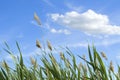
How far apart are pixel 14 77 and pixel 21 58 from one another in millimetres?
251

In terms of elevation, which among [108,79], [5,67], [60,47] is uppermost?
[60,47]

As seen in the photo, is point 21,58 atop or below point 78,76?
atop

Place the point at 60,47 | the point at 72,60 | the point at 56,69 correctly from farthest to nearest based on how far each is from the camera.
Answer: the point at 60,47
the point at 72,60
the point at 56,69

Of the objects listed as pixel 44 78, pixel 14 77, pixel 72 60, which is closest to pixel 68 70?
pixel 72 60

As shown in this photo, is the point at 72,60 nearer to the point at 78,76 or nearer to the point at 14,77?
the point at 78,76

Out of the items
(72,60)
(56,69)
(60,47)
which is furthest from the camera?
(60,47)

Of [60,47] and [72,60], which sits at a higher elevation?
[60,47]

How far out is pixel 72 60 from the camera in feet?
10.9

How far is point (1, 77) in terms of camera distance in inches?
124

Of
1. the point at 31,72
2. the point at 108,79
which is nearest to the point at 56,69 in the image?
the point at 31,72

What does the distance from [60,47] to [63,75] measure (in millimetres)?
490

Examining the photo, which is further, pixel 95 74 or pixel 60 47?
pixel 60 47

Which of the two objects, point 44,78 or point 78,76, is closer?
point 78,76

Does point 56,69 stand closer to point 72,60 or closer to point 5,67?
point 72,60
